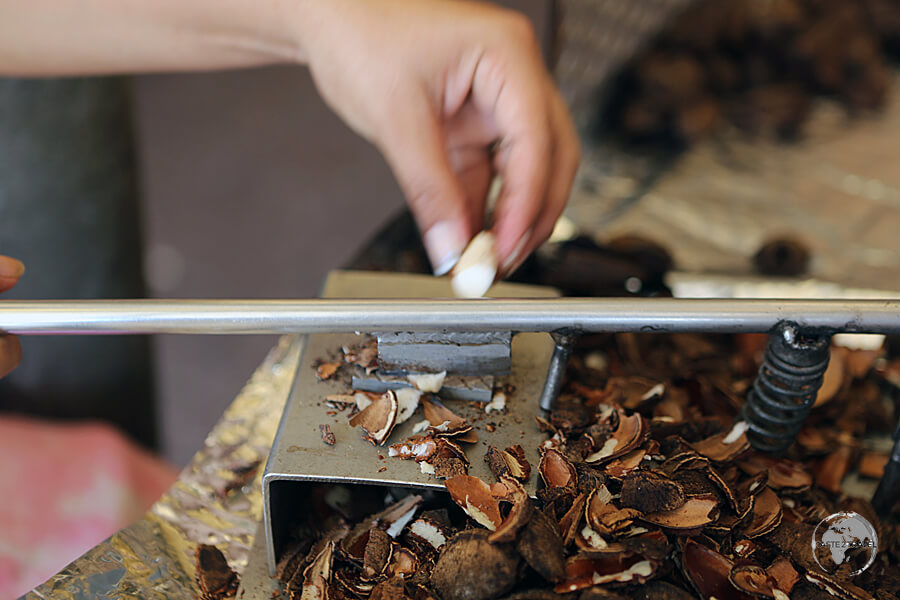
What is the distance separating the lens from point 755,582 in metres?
0.37

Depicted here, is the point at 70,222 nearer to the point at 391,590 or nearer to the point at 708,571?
the point at 391,590

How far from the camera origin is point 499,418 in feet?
1.44

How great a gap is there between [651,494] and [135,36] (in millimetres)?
585

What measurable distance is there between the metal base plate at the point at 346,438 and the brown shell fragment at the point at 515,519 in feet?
0.08

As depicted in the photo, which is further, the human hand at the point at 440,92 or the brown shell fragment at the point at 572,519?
the human hand at the point at 440,92

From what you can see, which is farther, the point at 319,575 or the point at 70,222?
the point at 70,222

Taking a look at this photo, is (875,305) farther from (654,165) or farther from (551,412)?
(654,165)

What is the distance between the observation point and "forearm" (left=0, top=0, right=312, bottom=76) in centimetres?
58

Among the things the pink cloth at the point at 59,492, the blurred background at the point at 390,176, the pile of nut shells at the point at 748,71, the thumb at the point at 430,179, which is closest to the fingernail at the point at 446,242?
the thumb at the point at 430,179

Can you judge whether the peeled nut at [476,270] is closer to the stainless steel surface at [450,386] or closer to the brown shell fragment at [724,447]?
the stainless steel surface at [450,386]

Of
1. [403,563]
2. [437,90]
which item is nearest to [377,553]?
[403,563]

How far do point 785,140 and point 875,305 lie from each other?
0.90m

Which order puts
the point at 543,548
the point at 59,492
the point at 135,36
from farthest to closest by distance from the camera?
1. the point at 59,492
2. the point at 135,36
3. the point at 543,548

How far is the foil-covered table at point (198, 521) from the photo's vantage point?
41 cm
